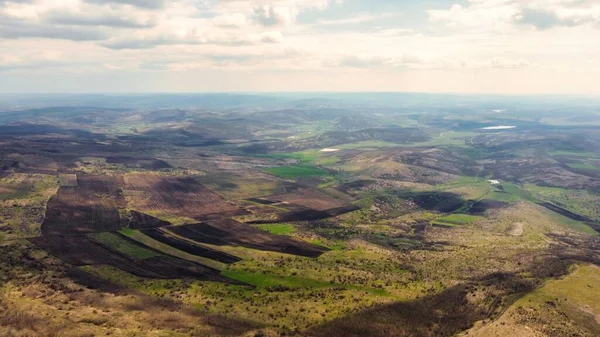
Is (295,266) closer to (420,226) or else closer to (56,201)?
(420,226)

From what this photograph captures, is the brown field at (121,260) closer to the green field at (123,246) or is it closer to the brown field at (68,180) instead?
the green field at (123,246)

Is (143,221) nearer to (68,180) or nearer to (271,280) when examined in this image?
(271,280)

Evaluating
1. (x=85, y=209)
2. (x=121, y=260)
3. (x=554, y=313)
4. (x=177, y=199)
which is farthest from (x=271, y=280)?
(x=177, y=199)

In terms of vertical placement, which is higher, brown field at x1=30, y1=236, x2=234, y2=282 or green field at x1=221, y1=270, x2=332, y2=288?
brown field at x1=30, y1=236, x2=234, y2=282

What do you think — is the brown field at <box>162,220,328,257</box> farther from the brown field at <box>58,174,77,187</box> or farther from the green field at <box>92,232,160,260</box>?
the brown field at <box>58,174,77,187</box>

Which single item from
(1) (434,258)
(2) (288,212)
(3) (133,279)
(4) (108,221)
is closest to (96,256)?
(3) (133,279)

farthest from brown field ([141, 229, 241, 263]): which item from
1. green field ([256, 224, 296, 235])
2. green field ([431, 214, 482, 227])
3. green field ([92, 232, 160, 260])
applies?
green field ([431, 214, 482, 227])
